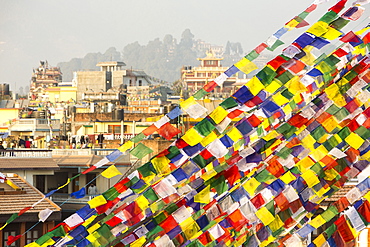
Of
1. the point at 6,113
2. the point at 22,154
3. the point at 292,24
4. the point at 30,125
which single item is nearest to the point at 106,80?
the point at 6,113

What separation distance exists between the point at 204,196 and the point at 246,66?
38.9 inches

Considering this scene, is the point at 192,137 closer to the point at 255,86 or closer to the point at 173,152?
the point at 173,152

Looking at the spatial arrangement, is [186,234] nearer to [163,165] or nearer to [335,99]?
[163,165]

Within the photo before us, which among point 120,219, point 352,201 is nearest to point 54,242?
point 120,219

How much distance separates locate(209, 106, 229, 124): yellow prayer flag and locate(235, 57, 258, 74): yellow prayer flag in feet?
1.50

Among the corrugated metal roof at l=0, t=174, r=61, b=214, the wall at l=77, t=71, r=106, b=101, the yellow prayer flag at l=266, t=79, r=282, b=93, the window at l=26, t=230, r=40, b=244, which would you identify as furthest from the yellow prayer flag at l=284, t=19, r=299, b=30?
the wall at l=77, t=71, r=106, b=101

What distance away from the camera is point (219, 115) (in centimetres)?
588

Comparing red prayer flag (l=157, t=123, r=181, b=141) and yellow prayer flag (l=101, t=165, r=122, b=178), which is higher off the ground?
red prayer flag (l=157, t=123, r=181, b=141)

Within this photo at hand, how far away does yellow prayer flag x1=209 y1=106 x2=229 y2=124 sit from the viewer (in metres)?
5.87

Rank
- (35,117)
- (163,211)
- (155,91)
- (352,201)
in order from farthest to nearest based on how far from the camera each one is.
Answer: (155,91)
(35,117)
(163,211)
(352,201)

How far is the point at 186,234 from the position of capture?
5809 mm

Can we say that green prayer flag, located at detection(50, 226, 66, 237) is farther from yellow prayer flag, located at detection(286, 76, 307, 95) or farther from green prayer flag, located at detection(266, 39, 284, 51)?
green prayer flag, located at detection(266, 39, 284, 51)

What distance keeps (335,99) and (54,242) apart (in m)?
2.24

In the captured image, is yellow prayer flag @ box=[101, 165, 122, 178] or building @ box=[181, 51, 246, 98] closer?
yellow prayer flag @ box=[101, 165, 122, 178]
